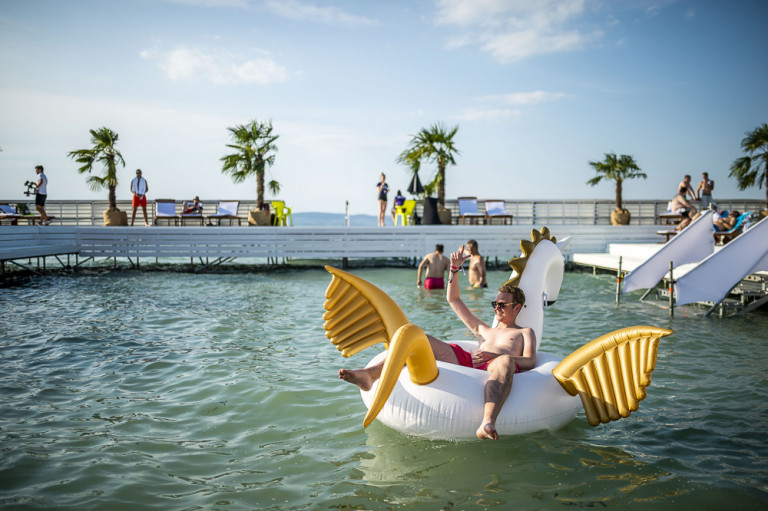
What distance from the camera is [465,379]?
397 centimetres

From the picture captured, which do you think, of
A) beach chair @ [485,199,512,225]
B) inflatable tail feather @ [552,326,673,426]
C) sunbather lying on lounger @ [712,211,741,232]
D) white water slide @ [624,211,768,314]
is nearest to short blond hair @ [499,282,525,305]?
inflatable tail feather @ [552,326,673,426]

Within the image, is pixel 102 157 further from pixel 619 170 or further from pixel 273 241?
pixel 619 170

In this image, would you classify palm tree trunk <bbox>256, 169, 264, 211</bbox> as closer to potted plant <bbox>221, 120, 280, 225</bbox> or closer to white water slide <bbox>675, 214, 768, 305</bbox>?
potted plant <bbox>221, 120, 280, 225</bbox>

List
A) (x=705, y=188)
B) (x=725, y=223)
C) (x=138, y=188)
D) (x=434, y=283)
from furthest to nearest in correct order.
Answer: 1. (x=138, y=188)
2. (x=705, y=188)
3. (x=725, y=223)
4. (x=434, y=283)

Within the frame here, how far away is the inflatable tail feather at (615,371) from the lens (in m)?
3.68

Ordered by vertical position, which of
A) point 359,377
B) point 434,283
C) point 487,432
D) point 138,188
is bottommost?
point 487,432

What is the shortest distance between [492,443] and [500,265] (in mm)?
14986

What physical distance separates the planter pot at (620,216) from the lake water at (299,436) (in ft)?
44.9

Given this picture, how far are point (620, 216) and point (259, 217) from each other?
46.1ft

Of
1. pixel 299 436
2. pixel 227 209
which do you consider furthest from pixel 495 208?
pixel 299 436

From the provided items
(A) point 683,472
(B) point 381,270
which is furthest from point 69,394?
(B) point 381,270

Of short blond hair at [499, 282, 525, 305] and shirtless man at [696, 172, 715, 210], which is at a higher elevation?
shirtless man at [696, 172, 715, 210]

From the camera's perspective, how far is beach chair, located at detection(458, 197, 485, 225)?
20.8m

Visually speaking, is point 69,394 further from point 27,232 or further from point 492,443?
point 27,232
